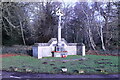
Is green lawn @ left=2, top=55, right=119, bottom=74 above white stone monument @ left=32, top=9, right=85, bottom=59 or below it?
below

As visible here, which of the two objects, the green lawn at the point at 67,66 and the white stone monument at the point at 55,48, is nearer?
the green lawn at the point at 67,66

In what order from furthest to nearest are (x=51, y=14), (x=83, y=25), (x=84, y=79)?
(x=51, y=14) < (x=83, y=25) < (x=84, y=79)

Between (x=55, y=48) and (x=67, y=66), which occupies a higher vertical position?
(x=55, y=48)

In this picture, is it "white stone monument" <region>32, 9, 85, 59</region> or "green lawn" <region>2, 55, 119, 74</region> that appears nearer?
"green lawn" <region>2, 55, 119, 74</region>

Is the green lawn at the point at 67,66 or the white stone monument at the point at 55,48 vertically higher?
the white stone monument at the point at 55,48

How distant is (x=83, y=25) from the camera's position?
2638cm

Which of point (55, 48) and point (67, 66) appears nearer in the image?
point (67, 66)

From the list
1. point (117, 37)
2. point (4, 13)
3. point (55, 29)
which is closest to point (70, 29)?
point (55, 29)

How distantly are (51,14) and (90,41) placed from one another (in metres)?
10.1

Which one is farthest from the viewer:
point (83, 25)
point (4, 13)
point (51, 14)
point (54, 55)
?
point (51, 14)

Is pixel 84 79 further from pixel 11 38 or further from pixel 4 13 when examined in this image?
pixel 11 38

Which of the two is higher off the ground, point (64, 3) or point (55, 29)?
point (64, 3)

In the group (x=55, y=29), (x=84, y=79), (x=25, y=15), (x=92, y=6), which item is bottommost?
(x=84, y=79)

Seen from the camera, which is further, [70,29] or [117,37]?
[70,29]
